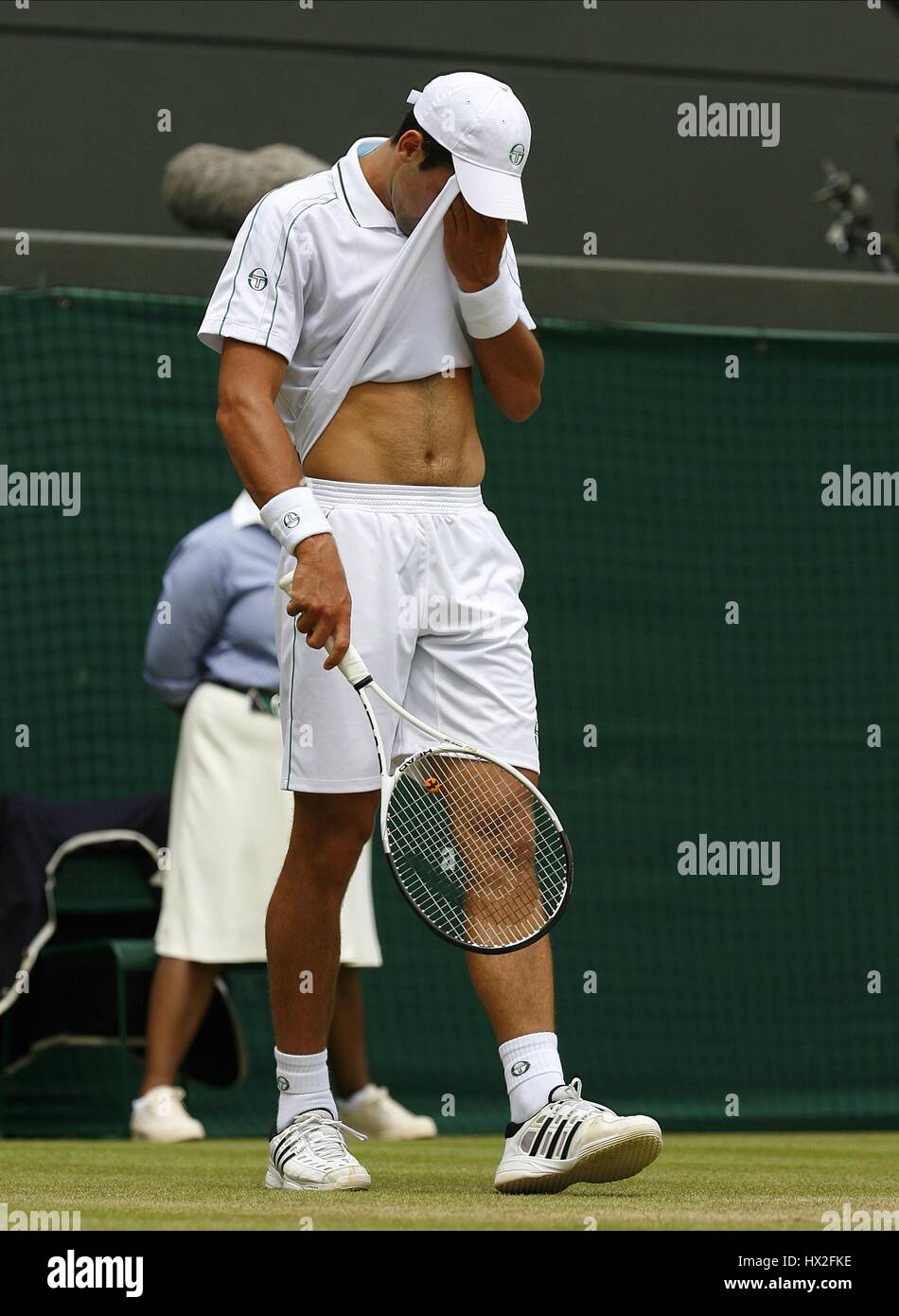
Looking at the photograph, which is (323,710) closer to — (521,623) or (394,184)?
(521,623)

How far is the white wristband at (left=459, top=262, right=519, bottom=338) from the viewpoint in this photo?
13.6ft

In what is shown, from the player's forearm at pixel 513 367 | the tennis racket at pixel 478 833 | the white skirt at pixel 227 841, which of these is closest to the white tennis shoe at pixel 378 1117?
the white skirt at pixel 227 841

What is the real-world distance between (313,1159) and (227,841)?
2348 millimetres

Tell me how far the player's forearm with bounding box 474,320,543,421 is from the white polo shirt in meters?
0.06

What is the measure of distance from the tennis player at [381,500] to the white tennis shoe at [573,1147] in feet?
0.07

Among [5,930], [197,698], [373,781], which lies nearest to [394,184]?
[373,781]

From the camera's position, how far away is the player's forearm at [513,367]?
425 centimetres

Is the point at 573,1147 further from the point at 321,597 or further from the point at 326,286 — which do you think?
the point at 326,286

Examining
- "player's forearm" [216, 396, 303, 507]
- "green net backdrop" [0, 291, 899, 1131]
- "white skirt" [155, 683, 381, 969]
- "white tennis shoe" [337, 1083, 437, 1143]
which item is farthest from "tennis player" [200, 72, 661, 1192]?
"green net backdrop" [0, 291, 899, 1131]

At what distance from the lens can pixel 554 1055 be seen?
159 inches

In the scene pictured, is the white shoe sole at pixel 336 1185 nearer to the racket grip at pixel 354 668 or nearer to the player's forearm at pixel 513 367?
the racket grip at pixel 354 668

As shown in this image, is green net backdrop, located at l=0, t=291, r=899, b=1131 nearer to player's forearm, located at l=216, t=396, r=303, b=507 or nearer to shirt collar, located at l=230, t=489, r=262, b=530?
shirt collar, located at l=230, t=489, r=262, b=530

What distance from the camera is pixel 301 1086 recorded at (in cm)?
418

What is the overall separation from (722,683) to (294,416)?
12.3 ft
